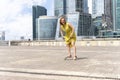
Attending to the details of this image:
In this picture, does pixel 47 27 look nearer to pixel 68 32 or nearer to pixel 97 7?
pixel 97 7

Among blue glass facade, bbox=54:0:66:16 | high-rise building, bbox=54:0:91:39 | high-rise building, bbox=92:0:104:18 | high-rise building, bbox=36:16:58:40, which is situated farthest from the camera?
high-rise building, bbox=92:0:104:18

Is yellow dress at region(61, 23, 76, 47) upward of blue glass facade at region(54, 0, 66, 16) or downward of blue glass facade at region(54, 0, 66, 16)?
downward

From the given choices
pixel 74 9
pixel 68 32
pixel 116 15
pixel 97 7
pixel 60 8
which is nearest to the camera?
pixel 68 32

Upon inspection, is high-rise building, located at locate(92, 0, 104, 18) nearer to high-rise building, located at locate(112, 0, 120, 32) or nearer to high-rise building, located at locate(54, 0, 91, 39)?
high-rise building, located at locate(54, 0, 91, 39)

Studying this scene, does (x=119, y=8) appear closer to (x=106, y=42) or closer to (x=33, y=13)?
(x=33, y=13)

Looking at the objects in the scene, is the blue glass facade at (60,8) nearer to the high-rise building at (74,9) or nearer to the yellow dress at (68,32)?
the high-rise building at (74,9)

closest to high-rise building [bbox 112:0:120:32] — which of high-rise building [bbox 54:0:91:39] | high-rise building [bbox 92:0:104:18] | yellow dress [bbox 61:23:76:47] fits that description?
high-rise building [bbox 54:0:91:39]

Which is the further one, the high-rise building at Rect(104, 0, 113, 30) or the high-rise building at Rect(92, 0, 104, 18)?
the high-rise building at Rect(92, 0, 104, 18)

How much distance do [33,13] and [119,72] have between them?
149 meters

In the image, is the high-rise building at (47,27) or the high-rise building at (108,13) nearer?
the high-rise building at (47,27)

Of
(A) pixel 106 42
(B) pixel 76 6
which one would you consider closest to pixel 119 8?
(B) pixel 76 6

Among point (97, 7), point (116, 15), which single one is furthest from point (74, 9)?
point (97, 7)

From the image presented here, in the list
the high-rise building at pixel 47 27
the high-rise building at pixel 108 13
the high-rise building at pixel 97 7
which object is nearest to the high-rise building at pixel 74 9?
the high-rise building at pixel 97 7

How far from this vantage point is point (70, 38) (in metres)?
11.5
